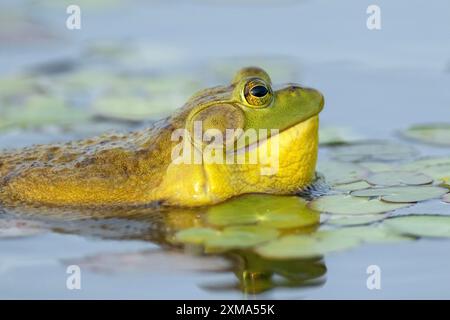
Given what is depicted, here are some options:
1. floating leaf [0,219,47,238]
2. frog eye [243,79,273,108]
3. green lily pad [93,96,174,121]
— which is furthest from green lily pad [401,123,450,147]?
floating leaf [0,219,47,238]

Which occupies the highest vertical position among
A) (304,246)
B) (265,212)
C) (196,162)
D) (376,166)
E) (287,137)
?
(287,137)

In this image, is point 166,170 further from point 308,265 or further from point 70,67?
point 70,67

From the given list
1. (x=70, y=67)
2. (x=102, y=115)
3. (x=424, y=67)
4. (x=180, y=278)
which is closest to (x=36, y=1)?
(x=70, y=67)

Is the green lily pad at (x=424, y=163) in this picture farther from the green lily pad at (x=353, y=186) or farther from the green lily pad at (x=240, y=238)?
the green lily pad at (x=240, y=238)

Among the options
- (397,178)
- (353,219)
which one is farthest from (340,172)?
(353,219)

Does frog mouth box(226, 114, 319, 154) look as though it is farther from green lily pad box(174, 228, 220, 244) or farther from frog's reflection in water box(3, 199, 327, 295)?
green lily pad box(174, 228, 220, 244)

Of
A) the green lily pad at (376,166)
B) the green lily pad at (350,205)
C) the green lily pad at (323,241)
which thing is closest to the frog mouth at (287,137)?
the green lily pad at (350,205)

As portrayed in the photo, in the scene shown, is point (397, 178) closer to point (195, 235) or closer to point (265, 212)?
point (265, 212)
